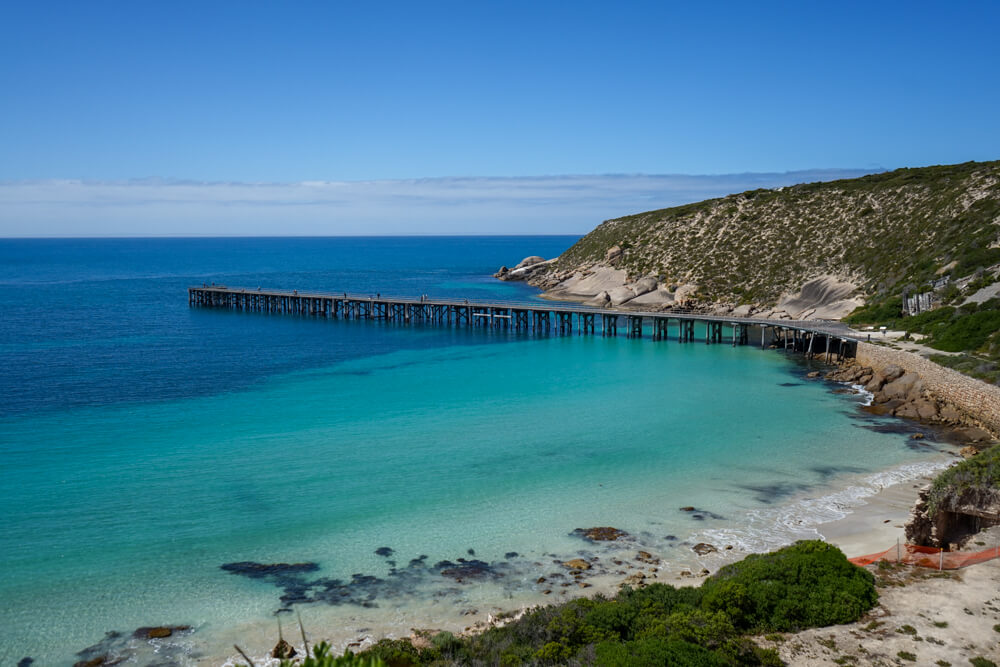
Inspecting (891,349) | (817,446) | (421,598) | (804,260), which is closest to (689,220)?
(804,260)

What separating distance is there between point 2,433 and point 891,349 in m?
44.0

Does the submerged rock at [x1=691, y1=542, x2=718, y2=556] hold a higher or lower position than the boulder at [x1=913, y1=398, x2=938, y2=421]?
lower

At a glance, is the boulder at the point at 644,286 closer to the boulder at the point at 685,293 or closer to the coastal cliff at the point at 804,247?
the coastal cliff at the point at 804,247

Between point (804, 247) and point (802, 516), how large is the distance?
57.0 meters

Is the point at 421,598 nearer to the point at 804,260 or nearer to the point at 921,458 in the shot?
the point at 921,458

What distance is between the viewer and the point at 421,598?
1738cm

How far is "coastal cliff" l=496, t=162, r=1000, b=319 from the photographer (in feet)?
189

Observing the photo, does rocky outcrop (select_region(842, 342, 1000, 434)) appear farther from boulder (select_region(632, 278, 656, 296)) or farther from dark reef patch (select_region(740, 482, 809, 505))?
boulder (select_region(632, 278, 656, 296))

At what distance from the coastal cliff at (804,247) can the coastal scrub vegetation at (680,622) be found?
138 feet

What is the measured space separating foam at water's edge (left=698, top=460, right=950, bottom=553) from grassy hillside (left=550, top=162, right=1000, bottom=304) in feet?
101

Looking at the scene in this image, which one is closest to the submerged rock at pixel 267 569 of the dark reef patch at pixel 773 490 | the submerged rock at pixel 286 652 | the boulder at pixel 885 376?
the submerged rock at pixel 286 652

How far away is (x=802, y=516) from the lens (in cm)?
2212

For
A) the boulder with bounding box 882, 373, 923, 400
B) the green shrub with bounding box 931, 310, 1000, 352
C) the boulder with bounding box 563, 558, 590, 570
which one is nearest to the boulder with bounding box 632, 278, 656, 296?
the green shrub with bounding box 931, 310, 1000, 352

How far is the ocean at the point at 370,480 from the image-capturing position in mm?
17266
